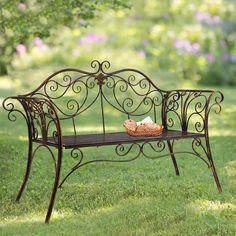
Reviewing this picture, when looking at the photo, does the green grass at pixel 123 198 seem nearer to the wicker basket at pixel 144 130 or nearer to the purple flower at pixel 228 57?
the wicker basket at pixel 144 130

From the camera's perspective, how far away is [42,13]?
768 cm

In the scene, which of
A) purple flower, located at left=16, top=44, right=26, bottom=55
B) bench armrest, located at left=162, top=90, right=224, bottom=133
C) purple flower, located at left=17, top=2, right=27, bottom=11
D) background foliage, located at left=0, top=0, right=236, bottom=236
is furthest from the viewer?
purple flower, located at left=16, top=44, right=26, bottom=55

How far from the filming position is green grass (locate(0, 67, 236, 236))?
490 centimetres

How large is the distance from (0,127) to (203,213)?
18.2ft

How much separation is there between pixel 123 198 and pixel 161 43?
1129cm

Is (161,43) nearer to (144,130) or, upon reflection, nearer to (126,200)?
(144,130)

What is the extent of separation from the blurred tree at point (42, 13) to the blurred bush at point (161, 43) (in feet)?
12.6

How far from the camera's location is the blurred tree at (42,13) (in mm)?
7531

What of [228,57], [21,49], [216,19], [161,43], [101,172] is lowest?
[101,172]

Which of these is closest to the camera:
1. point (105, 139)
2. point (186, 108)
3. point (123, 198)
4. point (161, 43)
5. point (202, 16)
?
point (105, 139)

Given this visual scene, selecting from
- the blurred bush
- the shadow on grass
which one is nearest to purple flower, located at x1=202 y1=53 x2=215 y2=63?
the blurred bush

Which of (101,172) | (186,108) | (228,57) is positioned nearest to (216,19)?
(228,57)

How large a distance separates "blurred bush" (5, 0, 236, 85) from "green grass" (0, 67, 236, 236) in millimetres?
5569

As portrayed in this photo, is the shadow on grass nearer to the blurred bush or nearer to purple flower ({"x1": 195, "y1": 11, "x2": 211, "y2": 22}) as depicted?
the blurred bush
